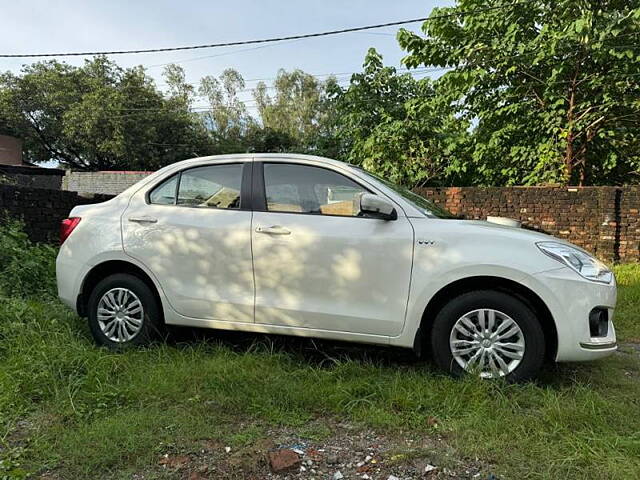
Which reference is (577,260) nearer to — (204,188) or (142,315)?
(204,188)

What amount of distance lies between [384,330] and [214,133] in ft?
120

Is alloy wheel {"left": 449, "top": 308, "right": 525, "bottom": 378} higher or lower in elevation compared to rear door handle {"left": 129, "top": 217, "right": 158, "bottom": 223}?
lower

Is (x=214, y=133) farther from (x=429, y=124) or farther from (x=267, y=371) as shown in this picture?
(x=267, y=371)

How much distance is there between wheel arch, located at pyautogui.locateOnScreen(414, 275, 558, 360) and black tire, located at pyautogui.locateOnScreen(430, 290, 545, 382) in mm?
59

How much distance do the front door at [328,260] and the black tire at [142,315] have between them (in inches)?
33.9

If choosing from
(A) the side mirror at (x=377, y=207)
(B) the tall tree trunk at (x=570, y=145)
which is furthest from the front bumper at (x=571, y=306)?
(B) the tall tree trunk at (x=570, y=145)

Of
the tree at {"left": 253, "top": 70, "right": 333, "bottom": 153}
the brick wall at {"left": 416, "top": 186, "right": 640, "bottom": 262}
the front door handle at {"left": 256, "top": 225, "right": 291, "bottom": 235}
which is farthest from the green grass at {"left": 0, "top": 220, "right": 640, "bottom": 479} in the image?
the tree at {"left": 253, "top": 70, "right": 333, "bottom": 153}

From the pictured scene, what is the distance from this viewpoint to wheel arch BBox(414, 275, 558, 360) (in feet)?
10.2

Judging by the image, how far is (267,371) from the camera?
11.1ft

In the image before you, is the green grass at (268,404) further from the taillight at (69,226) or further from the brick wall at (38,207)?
the brick wall at (38,207)

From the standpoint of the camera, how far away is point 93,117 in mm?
29016

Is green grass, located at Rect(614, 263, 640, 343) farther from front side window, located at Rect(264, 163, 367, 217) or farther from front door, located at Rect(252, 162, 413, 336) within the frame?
front side window, located at Rect(264, 163, 367, 217)

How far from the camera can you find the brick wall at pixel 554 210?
24.9ft

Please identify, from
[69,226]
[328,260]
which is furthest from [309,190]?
[69,226]
